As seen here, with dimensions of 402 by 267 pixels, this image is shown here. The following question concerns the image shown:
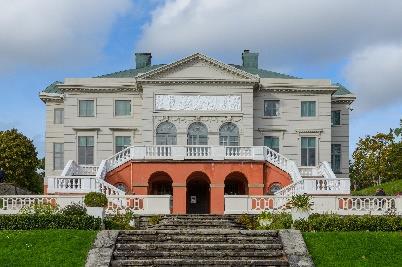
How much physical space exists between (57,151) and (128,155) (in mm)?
8995

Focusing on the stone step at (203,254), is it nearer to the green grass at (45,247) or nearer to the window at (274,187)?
the green grass at (45,247)

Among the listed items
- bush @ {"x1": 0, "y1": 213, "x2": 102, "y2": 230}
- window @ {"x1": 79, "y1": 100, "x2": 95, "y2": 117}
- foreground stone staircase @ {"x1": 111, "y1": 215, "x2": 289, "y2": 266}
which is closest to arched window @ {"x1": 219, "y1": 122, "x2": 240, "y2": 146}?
window @ {"x1": 79, "y1": 100, "x2": 95, "y2": 117}

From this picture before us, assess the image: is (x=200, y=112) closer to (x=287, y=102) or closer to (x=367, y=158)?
(x=287, y=102)

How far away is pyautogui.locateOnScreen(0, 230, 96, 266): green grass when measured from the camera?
2266 cm

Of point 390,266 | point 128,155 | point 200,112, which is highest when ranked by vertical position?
point 200,112

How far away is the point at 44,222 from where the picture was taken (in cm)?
2755

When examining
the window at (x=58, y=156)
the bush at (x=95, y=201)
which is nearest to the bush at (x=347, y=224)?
the bush at (x=95, y=201)

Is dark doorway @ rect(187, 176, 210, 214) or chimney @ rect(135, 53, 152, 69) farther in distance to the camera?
chimney @ rect(135, 53, 152, 69)

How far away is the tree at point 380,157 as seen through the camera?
76312mm

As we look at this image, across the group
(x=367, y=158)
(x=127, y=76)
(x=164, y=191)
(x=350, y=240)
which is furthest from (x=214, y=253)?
(x=367, y=158)

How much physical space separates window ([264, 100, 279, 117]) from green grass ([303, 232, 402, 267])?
24.7 m

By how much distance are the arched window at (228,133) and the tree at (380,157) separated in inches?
1263

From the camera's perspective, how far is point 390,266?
74.4 feet

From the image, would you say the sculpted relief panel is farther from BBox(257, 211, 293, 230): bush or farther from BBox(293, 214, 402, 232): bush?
BBox(293, 214, 402, 232): bush
